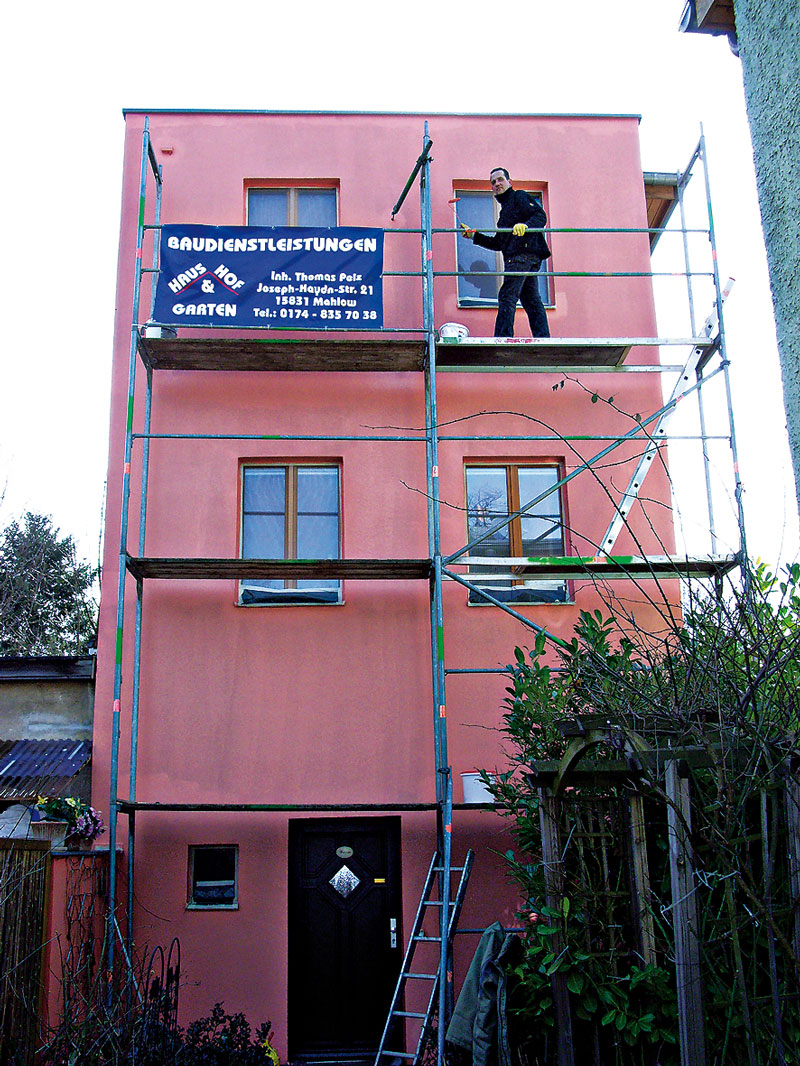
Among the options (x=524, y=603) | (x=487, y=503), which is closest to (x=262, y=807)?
(x=524, y=603)

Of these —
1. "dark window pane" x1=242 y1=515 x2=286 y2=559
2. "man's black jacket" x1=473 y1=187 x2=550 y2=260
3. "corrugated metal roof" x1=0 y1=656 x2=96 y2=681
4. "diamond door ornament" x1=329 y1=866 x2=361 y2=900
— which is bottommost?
"diamond door ornament" x1=329 y1=866 x2=361 y2=900

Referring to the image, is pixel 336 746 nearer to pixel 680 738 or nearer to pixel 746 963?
pixel 746 963

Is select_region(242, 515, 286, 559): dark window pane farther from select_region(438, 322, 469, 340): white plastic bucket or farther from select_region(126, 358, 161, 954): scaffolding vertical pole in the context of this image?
select_region(438, 322, 469, 340): white plastic bucket

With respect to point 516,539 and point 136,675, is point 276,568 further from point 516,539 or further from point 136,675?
point 516,539

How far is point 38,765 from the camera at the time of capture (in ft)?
30.1

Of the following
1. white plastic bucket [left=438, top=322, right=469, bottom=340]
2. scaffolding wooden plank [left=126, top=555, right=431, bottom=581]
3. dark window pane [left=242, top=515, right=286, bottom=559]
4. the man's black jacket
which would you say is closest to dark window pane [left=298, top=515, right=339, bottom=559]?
dark window pane [left=242, top=515, right=286, bottom=559]

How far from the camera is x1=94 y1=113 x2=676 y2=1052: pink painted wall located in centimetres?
915

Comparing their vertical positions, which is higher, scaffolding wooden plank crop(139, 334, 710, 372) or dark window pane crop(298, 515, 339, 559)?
scaffolding wooden plank crop(139, 334, 710, 372)

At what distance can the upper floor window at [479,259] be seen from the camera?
35.5 ft

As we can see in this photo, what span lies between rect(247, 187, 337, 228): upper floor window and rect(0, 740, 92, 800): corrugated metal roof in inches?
212

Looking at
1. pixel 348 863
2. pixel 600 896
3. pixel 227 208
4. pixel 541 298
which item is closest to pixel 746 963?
pixel 600 896

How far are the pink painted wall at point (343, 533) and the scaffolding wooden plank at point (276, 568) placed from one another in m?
0.40

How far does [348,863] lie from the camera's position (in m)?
9.36

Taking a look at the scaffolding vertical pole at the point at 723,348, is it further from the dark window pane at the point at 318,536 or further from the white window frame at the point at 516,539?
the dark window pane at the point at 318,536
